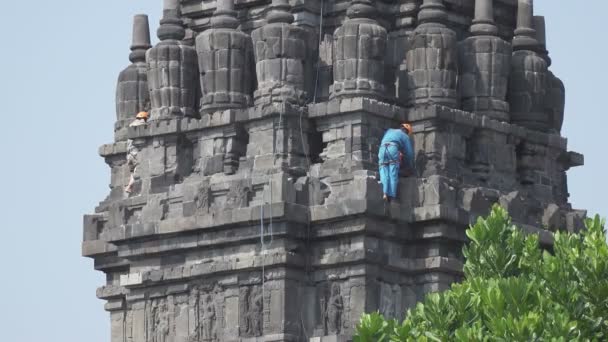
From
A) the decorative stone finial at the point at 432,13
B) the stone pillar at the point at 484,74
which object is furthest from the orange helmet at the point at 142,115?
the stone pillar at the point at 484,74

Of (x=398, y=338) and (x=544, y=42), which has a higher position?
(x=544, y=42)

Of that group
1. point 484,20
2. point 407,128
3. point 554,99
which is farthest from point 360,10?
point 554,99

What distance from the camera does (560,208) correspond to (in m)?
76.1

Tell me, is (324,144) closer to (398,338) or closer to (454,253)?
(454,253)

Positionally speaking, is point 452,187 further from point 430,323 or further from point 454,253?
point 430,323

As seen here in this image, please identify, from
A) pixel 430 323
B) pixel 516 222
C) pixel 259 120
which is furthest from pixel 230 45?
pixel 430 323

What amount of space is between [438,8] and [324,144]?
134 inches

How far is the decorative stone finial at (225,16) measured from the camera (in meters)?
74.7

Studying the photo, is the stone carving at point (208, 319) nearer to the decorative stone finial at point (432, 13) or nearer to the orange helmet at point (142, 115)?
the orange helmet at point (142, 115)

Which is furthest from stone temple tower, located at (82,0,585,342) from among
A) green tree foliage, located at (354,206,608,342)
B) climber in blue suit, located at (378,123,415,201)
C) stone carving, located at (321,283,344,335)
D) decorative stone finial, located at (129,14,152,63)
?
green tree foliage, located at (354,206,608,342)

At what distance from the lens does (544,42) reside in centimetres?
7706

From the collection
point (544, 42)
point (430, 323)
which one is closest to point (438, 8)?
point (544, 42)

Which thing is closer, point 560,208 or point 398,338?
point 398,338

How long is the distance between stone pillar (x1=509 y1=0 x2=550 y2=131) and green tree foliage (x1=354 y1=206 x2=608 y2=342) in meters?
10.1
